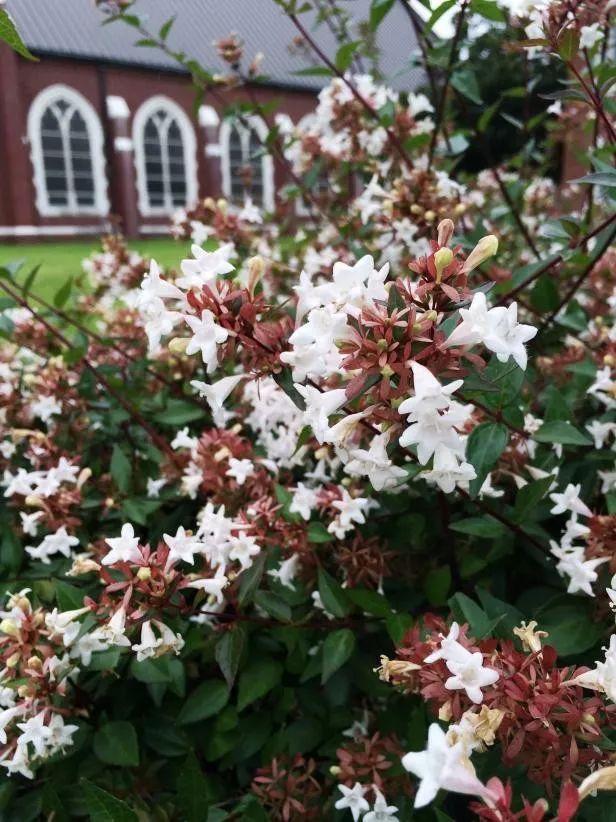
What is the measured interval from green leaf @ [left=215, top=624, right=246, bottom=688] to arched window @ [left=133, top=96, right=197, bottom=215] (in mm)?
24763

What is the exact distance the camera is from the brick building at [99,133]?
21.8 m

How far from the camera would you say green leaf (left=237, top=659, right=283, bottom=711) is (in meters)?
1.40

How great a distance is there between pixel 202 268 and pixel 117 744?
0.96 m

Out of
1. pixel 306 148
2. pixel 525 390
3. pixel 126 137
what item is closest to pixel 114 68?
pixel 126 137

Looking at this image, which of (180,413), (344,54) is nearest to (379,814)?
(180,413)

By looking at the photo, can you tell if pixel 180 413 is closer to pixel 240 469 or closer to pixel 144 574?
pixel 240 469

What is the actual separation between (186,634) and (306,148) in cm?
249

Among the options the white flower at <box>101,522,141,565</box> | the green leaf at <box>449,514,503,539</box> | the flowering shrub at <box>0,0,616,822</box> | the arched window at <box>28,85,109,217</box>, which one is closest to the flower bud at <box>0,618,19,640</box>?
the flowering shrub at <box>0,0,616,822</box>

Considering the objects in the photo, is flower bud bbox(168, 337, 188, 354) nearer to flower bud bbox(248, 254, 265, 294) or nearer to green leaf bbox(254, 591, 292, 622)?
flower bud bbox(248, 254, 265, 294)

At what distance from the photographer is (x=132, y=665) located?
54.0 inches

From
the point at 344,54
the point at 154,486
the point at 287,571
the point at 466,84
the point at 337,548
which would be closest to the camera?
the point at 287,571

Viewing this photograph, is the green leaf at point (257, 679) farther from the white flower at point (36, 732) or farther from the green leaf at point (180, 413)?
the green leaf at point (180, 413)

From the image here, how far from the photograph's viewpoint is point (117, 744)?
1.37 meters

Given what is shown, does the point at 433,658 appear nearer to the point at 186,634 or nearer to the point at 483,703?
the point at 483,703
